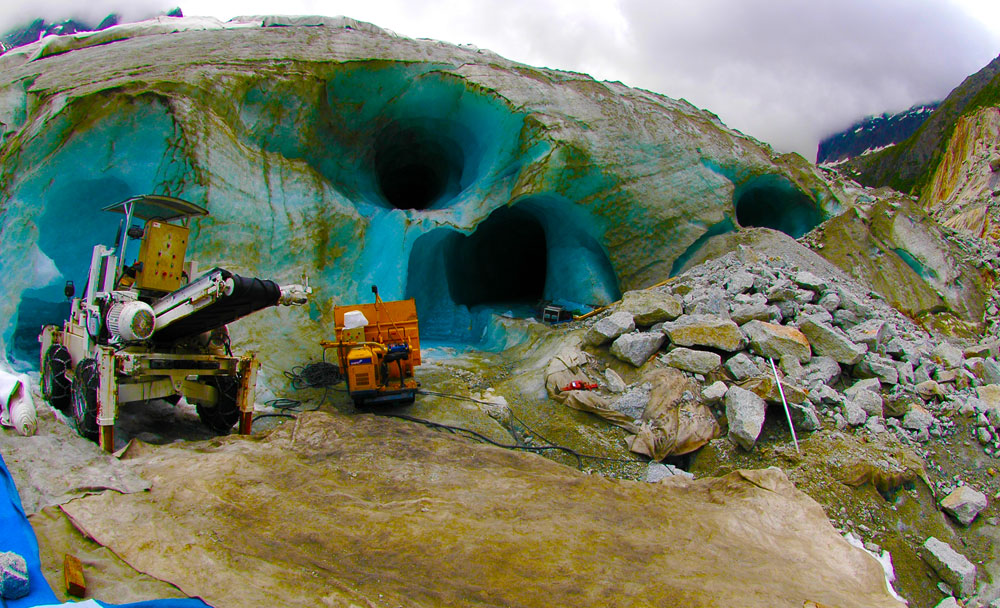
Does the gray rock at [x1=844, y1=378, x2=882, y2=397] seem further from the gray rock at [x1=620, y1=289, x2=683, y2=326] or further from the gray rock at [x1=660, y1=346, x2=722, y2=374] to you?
the gray rock at [x1=620, y1=289, x2=683, y2=326]

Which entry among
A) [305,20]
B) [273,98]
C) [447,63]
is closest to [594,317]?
[447,63]

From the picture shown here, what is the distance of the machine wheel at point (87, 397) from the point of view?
4.06 m

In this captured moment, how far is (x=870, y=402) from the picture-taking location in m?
5.37

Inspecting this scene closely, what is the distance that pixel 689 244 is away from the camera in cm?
1139

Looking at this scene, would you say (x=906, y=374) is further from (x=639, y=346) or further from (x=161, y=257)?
(x=161, y=257)

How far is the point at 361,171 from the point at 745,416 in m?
9.27

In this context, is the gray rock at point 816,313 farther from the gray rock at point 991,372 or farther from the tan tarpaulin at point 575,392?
the tan tarpaulin at point 575,392

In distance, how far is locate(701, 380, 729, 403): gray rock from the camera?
553 cm

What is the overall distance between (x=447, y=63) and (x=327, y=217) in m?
4.30

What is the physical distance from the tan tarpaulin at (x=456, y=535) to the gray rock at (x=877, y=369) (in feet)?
9.08

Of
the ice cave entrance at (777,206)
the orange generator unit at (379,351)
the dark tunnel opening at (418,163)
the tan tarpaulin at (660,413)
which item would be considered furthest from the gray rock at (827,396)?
the dark tunnel opening at (418,163)

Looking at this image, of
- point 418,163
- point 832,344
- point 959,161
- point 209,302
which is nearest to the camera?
point 209,302

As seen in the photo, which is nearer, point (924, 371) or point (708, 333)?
point (924, 371)

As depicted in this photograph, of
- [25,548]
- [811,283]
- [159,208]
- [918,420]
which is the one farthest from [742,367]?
[159,208]
